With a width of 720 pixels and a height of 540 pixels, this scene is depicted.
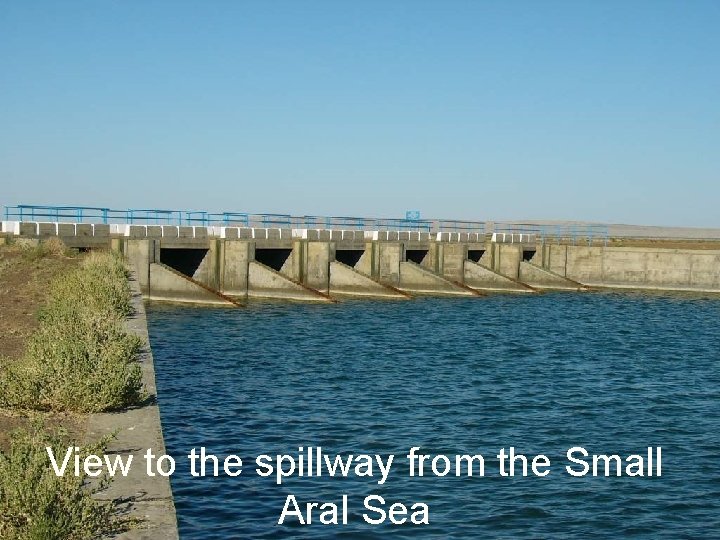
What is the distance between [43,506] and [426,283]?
158ft

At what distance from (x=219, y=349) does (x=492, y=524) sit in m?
18.3

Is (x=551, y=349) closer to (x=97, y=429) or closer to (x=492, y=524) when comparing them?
(x=492, y=524)

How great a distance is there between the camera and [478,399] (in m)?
21.8

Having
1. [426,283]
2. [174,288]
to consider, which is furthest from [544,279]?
[174,288]

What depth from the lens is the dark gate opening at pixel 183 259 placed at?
49.8m

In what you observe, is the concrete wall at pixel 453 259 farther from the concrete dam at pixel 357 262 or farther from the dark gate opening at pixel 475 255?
the dark gate opening at pixel 475 255

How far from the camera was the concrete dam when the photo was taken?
1688 inches

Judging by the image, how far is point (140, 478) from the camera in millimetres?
9180

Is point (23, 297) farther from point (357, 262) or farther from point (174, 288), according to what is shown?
point (357, 262)

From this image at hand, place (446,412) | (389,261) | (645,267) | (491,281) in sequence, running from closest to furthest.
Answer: (446,412) → (389,261) → (491,281) → (645,267)

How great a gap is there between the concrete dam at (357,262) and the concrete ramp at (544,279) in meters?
0.08

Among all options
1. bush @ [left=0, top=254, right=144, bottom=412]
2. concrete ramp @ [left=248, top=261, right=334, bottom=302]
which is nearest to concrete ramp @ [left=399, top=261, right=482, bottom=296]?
concrete ramp @ [left=248, top=261, right=334, bottom=302]

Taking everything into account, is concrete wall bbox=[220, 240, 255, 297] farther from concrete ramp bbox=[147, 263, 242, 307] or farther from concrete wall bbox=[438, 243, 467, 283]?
concrete wall bbox=[438, 243, 467, 283]

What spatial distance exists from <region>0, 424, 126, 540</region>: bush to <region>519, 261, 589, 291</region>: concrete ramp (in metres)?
57.2
